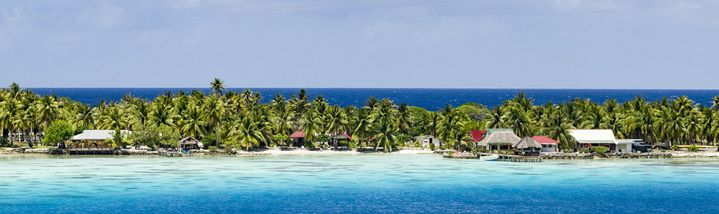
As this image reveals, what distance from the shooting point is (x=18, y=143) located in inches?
5635

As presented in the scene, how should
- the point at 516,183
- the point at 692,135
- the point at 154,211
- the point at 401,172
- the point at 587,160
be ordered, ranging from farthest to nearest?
the point at 692,135
the point at 587,160
the point at 401,172
the point at 516,183
the point at 154,211

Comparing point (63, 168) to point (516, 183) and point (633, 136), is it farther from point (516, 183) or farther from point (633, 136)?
point (633, 136)

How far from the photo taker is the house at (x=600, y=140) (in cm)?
13300

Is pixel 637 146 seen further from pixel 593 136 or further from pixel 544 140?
pixel 544 140

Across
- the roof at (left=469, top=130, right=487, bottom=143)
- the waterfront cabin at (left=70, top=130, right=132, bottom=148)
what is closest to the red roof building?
the roof at (left=469, top=130, right=487, bottom=143)

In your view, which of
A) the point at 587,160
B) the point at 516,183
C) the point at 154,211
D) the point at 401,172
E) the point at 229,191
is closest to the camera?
the point at 154,211

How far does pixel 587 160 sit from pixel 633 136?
22.5 m

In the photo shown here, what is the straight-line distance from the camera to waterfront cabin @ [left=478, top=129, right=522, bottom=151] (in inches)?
5108

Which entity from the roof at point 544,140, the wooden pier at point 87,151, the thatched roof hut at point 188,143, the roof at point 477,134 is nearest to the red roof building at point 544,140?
the roof at point 544,140

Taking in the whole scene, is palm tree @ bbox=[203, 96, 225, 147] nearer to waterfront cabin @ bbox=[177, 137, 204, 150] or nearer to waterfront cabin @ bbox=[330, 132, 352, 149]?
waterfront cabin @ bbox=[177, 137, 204, 150]

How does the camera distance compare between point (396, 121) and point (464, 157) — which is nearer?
point (464, 157)

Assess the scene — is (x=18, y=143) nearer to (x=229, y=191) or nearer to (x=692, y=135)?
(x=229, y=191)

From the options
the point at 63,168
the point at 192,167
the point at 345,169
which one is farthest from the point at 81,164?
the point at 345,169

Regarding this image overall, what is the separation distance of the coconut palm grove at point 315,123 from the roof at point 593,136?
2.21 m
